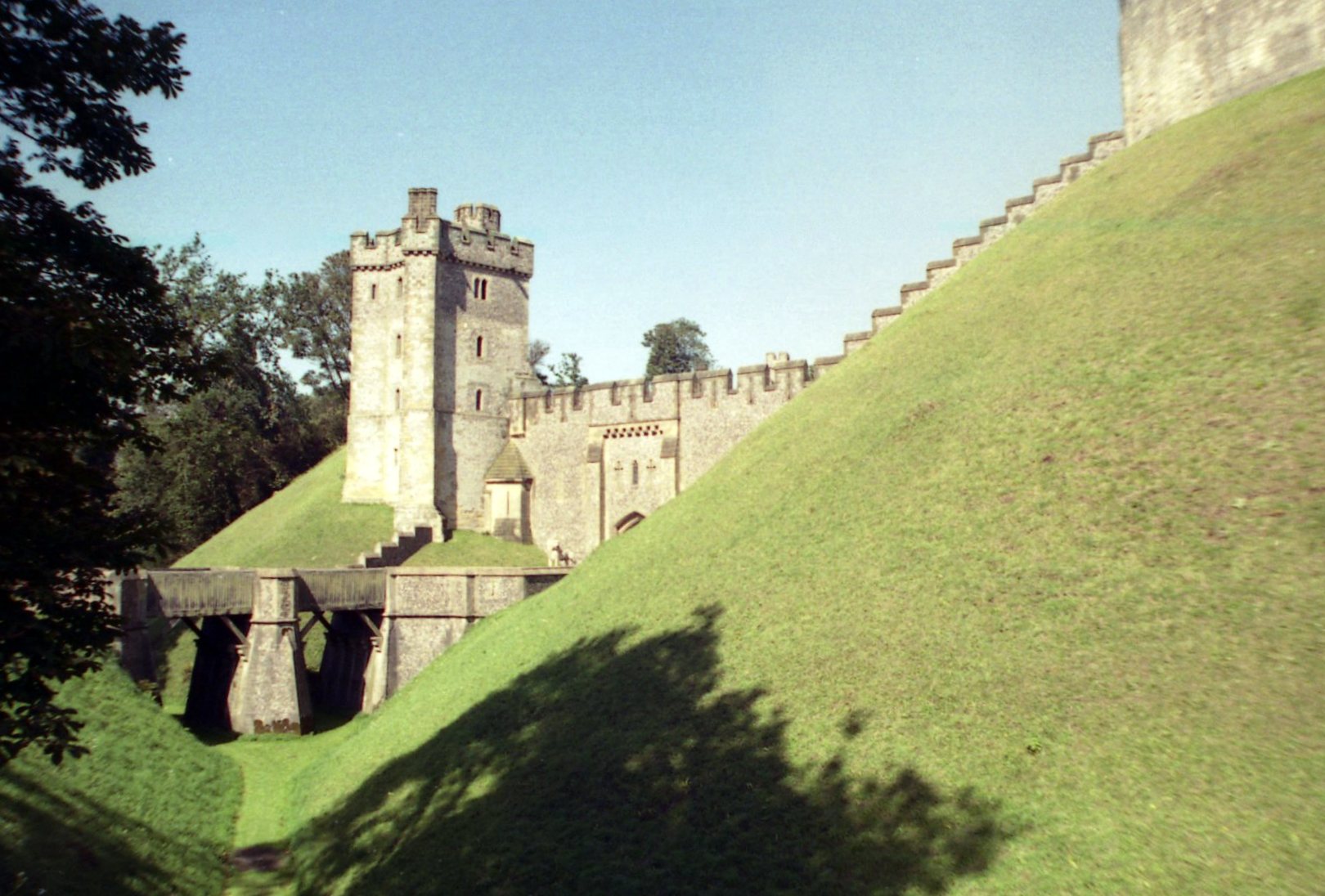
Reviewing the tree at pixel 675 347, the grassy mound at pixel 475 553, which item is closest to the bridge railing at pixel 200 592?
the grassy mound at pixel 475 553

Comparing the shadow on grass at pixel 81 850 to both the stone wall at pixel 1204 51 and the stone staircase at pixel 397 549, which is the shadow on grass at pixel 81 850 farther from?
the stone wall at pixel 1204 51

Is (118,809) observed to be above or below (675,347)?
below

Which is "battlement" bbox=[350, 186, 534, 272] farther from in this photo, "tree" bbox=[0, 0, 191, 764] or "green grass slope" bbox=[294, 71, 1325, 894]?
"tree" bbox=[0, 0, 191, 764]

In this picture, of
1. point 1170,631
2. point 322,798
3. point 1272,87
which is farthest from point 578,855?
point 1272,87

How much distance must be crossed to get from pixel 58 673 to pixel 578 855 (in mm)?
7197

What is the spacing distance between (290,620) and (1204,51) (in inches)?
1231

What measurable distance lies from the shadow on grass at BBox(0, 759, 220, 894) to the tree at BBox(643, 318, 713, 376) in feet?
238

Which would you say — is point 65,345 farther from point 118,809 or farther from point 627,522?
point 627,522

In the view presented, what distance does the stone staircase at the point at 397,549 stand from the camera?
39122 mm

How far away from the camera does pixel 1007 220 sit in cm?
3133

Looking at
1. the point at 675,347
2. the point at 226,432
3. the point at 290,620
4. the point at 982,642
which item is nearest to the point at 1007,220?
the point at 982,642

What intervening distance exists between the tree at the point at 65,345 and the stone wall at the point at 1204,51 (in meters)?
26.9

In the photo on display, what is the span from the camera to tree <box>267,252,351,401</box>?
62156 millimetres

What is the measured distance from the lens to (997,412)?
65.6 feet
